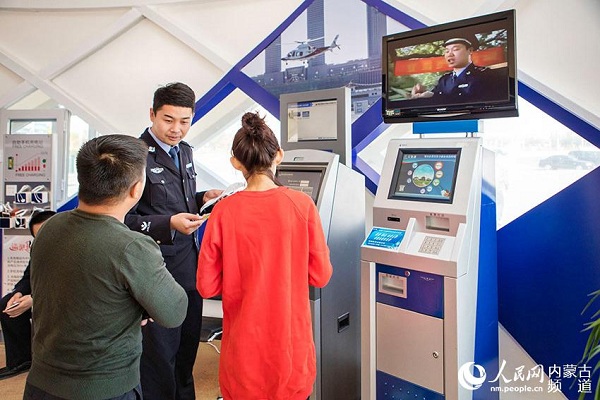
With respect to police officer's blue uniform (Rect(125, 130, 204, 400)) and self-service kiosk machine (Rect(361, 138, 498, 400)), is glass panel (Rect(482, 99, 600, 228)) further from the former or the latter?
police officer's blue uniform (Rect(125, 130, 204, 400))

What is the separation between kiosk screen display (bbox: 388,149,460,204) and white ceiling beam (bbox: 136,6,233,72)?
7.40ft

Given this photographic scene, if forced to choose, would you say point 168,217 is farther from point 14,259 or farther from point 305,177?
point 14,259

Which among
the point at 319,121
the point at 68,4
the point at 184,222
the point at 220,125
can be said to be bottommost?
the point at 184,222

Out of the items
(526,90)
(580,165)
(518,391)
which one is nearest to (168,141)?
(526,90)

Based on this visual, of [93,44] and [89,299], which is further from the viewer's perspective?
[93,44]

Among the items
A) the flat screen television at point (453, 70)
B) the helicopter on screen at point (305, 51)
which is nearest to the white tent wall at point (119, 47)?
the helicopter on screen at point (305, 51)

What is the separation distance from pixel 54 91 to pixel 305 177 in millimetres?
3322

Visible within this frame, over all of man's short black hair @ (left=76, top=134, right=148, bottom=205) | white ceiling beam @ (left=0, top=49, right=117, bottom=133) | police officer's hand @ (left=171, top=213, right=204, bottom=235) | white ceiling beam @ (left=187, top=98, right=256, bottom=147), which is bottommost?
police officer's hand @ (left=171, top=213, right=204, bottom=235)

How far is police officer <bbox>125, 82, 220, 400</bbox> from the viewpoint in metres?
2.09

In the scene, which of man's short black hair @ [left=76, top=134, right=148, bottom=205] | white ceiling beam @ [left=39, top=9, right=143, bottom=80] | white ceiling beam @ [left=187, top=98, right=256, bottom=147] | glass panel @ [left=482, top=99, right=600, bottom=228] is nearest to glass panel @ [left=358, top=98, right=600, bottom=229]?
glass panel @ [left=482, top=99, right=600, bottom=228]

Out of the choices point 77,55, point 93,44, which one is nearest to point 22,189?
point 77,55

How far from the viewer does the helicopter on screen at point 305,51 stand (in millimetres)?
3374

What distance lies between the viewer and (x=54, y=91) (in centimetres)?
444

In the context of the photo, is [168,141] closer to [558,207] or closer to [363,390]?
[363,390]
